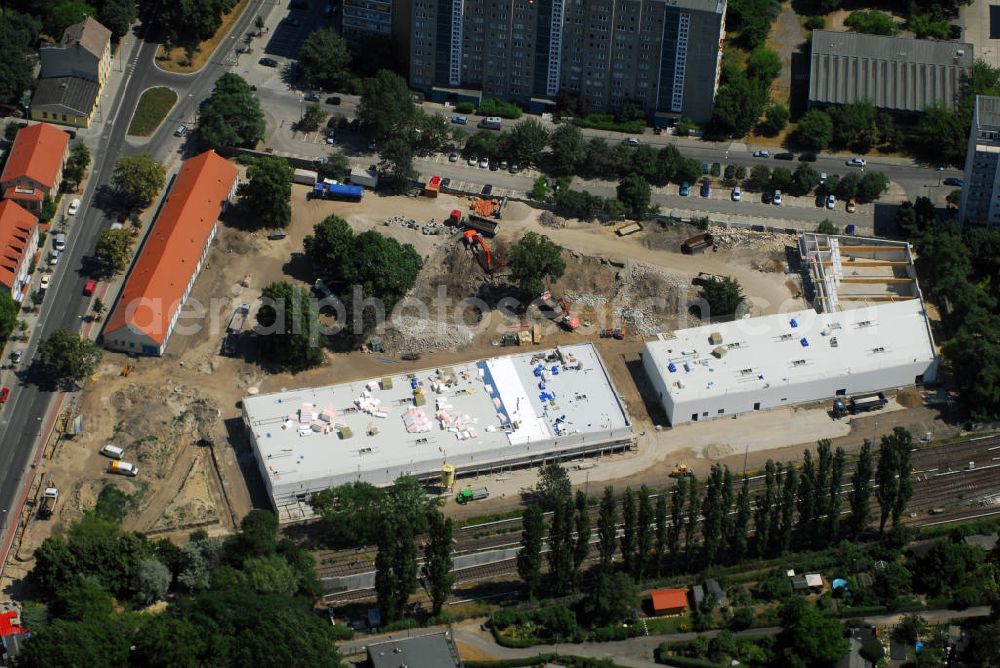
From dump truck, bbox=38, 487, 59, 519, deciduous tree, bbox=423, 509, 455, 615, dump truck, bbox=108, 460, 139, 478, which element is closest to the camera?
deciduous tree, bbox=423, 509, 455, 615

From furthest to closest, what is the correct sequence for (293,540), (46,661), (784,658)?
(293,540) < (784,658) < (46,661)

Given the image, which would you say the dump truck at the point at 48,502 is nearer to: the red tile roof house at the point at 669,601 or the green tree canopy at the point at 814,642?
the red tile roof house at the point at 669,601

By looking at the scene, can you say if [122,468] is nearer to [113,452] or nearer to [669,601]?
[113,452]

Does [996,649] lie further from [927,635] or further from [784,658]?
[784,658]

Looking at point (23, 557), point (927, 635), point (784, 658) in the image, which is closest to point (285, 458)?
point (23, 557)

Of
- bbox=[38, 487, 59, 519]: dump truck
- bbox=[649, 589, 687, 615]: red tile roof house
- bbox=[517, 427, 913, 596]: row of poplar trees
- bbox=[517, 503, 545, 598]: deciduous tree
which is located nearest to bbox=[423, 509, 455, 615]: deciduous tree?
bbox=[517, 503, 545, 598]: deciduous tree

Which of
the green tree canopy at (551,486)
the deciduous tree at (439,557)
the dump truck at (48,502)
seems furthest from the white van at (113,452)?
the green tree canopy at (551,486)

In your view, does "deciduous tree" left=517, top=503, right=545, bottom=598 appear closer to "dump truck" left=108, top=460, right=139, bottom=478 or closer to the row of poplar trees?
the row of poplar trees
